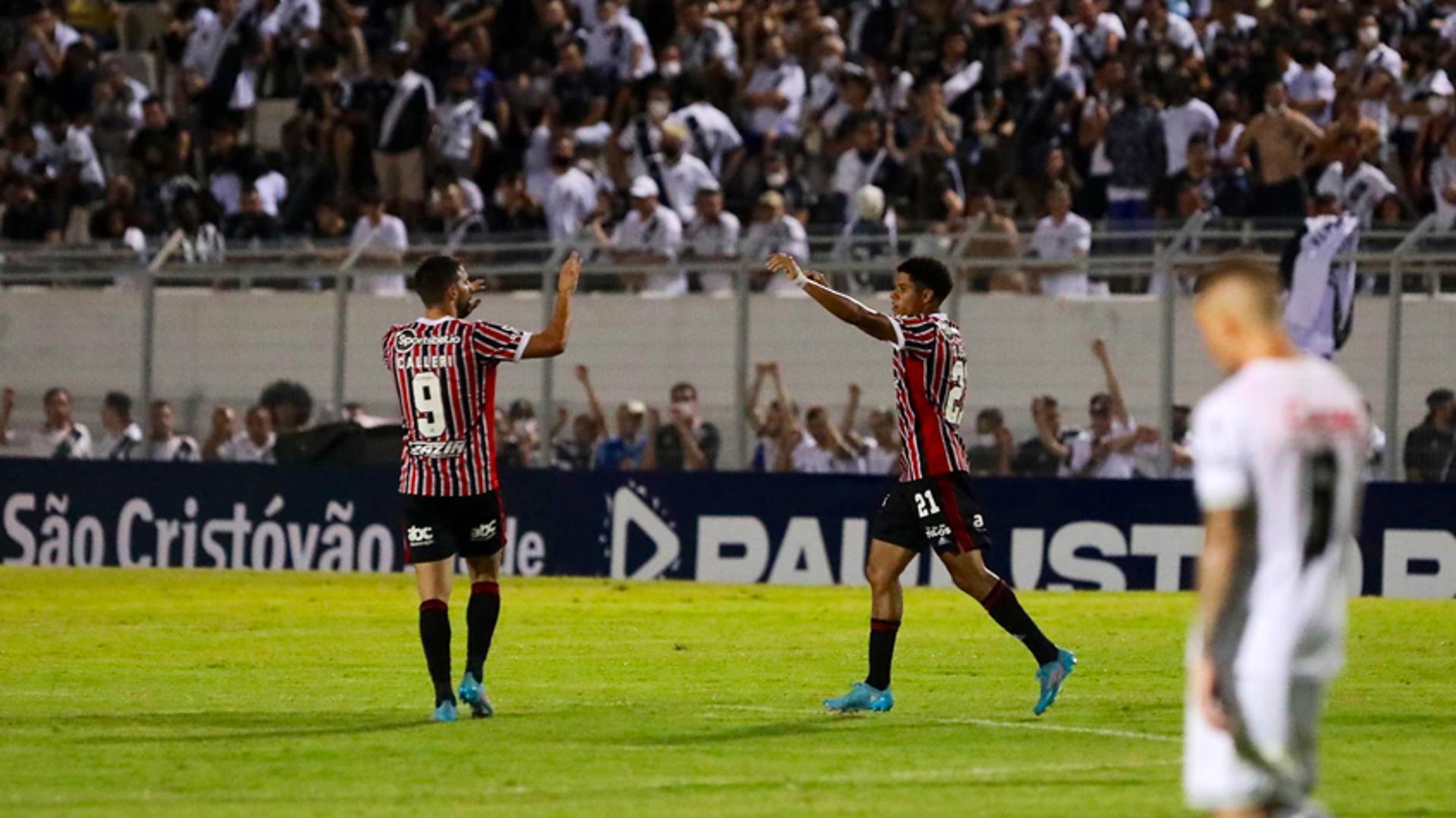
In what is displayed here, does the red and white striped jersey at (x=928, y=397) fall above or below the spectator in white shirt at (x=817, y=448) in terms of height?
above

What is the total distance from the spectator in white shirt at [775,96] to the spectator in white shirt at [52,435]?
25.1ft

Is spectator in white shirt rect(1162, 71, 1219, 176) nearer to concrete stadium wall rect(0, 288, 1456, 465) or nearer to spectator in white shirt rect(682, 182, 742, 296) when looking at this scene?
concrete stadium wall rect(0, 288, 1456, 465)

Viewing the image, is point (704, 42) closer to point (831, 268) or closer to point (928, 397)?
point (831, 268)

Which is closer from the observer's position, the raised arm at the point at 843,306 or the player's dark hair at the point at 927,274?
the raised arm at the point at 843,306

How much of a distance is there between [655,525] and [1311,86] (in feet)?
24.9

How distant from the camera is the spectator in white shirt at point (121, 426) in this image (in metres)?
24.9

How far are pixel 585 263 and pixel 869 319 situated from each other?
1165 centimetres

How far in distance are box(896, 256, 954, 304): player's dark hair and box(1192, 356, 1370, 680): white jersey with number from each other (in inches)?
245

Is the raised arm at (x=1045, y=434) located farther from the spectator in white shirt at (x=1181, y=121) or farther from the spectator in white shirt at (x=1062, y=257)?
the spectator in white shirt at (x=1181, y=121)

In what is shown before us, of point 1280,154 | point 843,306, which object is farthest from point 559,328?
point 1280,154

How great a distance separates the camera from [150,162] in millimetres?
29375

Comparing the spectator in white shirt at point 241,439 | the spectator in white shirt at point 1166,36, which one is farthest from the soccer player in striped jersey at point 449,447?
the spectator in white shirt at point 1166,36

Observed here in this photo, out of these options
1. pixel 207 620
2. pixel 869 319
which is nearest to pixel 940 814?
pixel 869 319

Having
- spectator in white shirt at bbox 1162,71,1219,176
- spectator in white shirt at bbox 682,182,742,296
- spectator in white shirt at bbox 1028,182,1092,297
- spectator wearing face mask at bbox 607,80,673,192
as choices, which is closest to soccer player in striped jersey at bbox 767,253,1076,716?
spectator in white shirt at bbox 1028,182,1092,297
